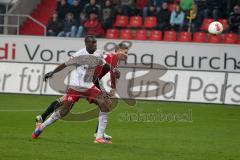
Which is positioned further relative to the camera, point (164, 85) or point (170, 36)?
point (170, 36)

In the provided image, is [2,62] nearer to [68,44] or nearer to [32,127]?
[68,44]

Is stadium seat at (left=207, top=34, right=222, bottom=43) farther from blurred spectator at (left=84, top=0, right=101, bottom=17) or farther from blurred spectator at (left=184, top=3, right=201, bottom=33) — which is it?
blurred spectator at (left=84, top=0, right=101, bottom=17)

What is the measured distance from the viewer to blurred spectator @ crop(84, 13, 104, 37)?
2919cm

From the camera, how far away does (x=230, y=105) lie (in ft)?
72.8

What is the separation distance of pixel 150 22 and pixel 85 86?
16.0 meters

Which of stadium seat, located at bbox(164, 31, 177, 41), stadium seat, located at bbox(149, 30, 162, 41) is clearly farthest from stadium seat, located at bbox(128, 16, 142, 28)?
stadium seat, located at bbox(164, 31, 177, 41)

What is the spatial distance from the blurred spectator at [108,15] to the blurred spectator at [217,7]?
3836 millimetres

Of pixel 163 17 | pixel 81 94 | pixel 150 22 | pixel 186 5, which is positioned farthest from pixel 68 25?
pixel 81 94

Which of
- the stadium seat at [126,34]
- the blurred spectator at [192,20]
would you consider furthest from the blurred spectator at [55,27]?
the blurred spectator at [192,20]

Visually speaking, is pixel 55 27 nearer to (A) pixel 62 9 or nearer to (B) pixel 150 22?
(A) pixel 62 9

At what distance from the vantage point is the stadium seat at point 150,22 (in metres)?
29.3

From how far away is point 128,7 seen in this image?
30.4 m

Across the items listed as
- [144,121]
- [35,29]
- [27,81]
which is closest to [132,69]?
[27,81]

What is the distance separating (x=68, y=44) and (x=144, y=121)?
9257 mm
